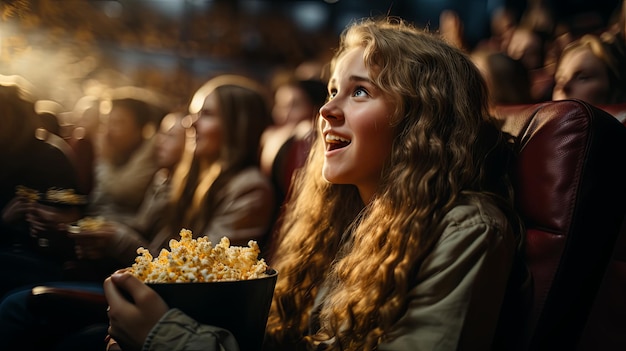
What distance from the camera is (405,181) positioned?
99cm

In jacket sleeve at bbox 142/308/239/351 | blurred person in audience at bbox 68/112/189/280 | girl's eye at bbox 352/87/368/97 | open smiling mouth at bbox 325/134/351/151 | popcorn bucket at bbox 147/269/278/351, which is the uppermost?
girl's eye at bbox 352/87/368/97

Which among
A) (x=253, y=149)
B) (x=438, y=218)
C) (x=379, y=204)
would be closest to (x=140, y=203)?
(x=253, y=149)

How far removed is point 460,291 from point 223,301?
386mm

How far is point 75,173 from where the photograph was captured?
1.45m

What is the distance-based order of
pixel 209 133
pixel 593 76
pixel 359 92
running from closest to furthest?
pixel 359 92
pixel 593 76
pixel 209 133

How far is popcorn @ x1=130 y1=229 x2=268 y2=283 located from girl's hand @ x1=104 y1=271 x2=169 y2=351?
0.08 feet

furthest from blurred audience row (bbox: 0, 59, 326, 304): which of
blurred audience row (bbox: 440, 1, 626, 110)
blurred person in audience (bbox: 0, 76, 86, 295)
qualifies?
blurred audience row (bbox: 440, 1, 626, 110)

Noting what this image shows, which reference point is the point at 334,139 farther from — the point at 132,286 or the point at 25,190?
the point at 25,190

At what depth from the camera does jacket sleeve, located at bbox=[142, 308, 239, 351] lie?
2.76 ft

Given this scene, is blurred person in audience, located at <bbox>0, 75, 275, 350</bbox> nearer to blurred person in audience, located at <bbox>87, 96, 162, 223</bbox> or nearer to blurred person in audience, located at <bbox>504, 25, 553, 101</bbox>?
blurred person in audience, located at <bbox>87, 96, 162, 223</bbox>

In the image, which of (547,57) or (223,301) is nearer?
(223,301)

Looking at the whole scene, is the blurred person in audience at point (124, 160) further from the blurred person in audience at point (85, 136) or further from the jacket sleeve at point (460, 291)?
the jacket sleeve at point (460, 291)

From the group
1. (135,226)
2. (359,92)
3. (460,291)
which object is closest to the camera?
(460,291)

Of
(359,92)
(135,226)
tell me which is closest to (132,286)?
(359,92)
